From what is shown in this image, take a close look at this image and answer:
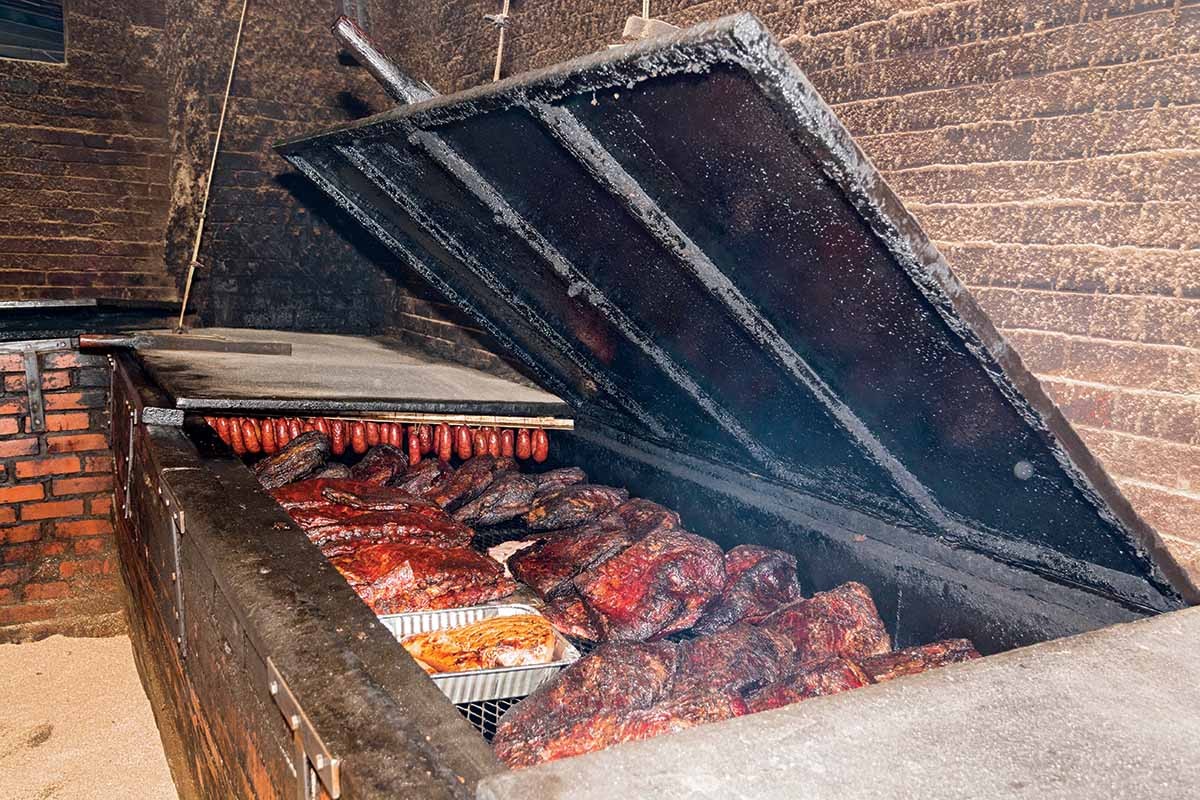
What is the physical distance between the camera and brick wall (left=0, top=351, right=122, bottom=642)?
4871 millimetres

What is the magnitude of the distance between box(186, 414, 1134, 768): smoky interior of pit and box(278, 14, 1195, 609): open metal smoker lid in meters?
0.18

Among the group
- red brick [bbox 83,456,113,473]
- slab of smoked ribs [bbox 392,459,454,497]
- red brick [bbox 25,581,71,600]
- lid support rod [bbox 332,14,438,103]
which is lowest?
red brick [bbox 25,581,71,600]

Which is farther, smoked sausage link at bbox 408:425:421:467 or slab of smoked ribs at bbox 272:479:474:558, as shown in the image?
smoked sausage link at bbox 408:425:421:467

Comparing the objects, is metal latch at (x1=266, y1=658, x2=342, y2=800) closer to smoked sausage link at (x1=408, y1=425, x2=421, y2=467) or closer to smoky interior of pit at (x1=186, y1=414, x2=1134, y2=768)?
smoky interior of pit at (x1=186, y1=414, x2=1134, y2=768)

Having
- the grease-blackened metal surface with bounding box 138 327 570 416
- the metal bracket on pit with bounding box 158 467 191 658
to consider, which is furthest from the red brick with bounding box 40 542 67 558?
the metal bracket on pit with bounding box 158 467 191 658

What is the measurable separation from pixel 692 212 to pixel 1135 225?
1606mm

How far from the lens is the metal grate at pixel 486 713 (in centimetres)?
237

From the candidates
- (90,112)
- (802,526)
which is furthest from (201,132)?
(802,526)

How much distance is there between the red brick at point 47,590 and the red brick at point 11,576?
0.25 feet

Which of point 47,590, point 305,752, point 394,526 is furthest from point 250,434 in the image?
point 305,752

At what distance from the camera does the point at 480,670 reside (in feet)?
7.88

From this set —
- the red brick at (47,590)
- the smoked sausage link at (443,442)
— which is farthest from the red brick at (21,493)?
the smoked sausage link at (443,442)

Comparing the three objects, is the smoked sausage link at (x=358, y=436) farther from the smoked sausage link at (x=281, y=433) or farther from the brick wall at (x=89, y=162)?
the brick wall at (x=89, y=162)

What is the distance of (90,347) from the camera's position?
4680 mm
